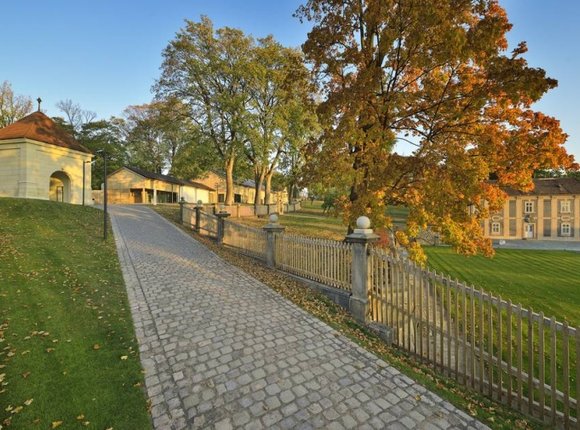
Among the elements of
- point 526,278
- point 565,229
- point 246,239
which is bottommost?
point 526,278

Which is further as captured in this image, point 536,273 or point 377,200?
point 536,273

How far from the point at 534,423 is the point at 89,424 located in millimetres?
5242

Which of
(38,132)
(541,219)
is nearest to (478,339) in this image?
(38,132)

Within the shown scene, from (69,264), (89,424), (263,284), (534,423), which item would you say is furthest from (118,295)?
(534,423)

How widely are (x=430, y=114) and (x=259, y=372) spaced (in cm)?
785

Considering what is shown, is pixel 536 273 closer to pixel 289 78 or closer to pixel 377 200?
pixel 377 200

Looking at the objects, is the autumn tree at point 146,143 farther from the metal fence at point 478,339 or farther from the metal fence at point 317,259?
the metal fence at point 478,339

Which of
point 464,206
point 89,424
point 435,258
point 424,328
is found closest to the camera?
point 89,424

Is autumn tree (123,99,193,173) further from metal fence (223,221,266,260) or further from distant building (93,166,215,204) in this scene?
metal fence (223,221,266,260)

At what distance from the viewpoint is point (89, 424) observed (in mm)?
3002

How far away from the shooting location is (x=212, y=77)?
24656mm

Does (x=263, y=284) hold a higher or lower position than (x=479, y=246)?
lower

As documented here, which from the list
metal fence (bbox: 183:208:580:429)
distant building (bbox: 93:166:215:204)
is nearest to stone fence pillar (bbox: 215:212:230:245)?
metal fence (bbox: 183:208:580:429)

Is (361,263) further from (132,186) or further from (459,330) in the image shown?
(132,186)
